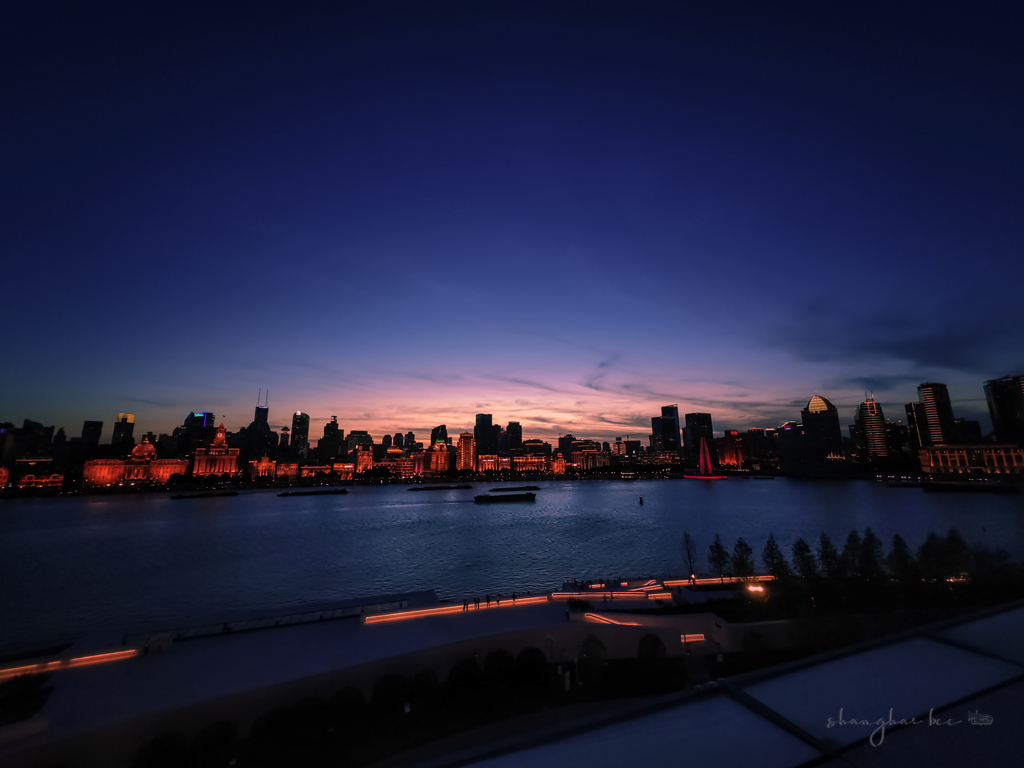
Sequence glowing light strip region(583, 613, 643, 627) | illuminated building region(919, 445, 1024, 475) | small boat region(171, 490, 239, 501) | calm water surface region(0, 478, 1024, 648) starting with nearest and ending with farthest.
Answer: glowing light strip region(583, 613, 643, 627) < calm water surface region(0, 478, 1024, 648) < illuminated building region(919, 445, 1024, 475) < small boat region(171, 490, 239, 501)

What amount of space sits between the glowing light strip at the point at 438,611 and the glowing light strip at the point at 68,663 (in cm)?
681

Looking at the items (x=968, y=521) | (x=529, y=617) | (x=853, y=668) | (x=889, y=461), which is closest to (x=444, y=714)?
(x=529, y=617)

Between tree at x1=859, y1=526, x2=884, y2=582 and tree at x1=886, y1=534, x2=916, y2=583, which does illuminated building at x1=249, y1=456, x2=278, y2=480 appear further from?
tree at x1=886, y1=534, x2=916, y2=583

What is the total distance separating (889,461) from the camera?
102375 millimetres

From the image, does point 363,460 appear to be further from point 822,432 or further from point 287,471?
point 822,432

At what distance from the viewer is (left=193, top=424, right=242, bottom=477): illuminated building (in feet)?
409

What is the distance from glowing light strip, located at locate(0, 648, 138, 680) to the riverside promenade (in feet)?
0.09

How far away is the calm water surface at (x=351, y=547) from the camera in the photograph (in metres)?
23.5

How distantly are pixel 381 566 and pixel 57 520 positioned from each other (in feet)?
179

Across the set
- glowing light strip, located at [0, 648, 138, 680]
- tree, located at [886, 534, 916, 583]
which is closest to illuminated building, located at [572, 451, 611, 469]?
tree, located at [886, 534, 916, 583]

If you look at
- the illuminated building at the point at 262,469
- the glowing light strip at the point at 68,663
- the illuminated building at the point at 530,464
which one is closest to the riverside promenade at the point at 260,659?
the glowing light strip at the point at 68,663

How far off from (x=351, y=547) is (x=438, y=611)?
84.6 ft

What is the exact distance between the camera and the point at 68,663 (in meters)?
12.4

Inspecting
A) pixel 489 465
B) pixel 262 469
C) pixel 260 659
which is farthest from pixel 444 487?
pixel 260 659
